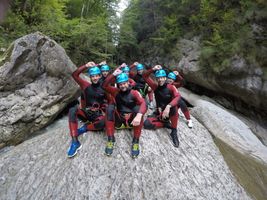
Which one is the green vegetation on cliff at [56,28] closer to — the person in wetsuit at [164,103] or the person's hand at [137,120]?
the person in wetsuit at [164,103]

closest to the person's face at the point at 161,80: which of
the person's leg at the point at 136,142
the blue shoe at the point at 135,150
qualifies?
the person's leg at the point at 136,142

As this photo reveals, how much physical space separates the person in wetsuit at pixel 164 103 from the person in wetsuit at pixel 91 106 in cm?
130

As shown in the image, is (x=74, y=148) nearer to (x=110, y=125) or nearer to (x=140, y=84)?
(x=110, y=125)

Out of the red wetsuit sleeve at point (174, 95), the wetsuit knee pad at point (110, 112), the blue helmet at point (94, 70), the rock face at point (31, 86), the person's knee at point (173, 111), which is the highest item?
the blue helmet at point (94, 70)

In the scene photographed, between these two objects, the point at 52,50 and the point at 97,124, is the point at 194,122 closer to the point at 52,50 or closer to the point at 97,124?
the point at 97,124

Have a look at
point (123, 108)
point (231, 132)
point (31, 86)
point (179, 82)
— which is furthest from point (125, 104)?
point (231, 132)

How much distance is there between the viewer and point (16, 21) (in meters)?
11.2

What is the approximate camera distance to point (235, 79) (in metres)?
13.6

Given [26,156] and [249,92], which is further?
[249,92]

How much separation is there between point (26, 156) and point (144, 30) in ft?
66.9

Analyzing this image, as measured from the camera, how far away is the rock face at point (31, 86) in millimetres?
8125

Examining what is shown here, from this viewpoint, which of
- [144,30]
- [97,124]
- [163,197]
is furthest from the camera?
[144,30]

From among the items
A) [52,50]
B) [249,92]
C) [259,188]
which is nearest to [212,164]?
[259,188]

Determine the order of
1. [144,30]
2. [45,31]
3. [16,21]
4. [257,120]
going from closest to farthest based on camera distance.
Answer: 1. [16,21]
2. [45,31]
3. [257,120]
4. [144,30]
